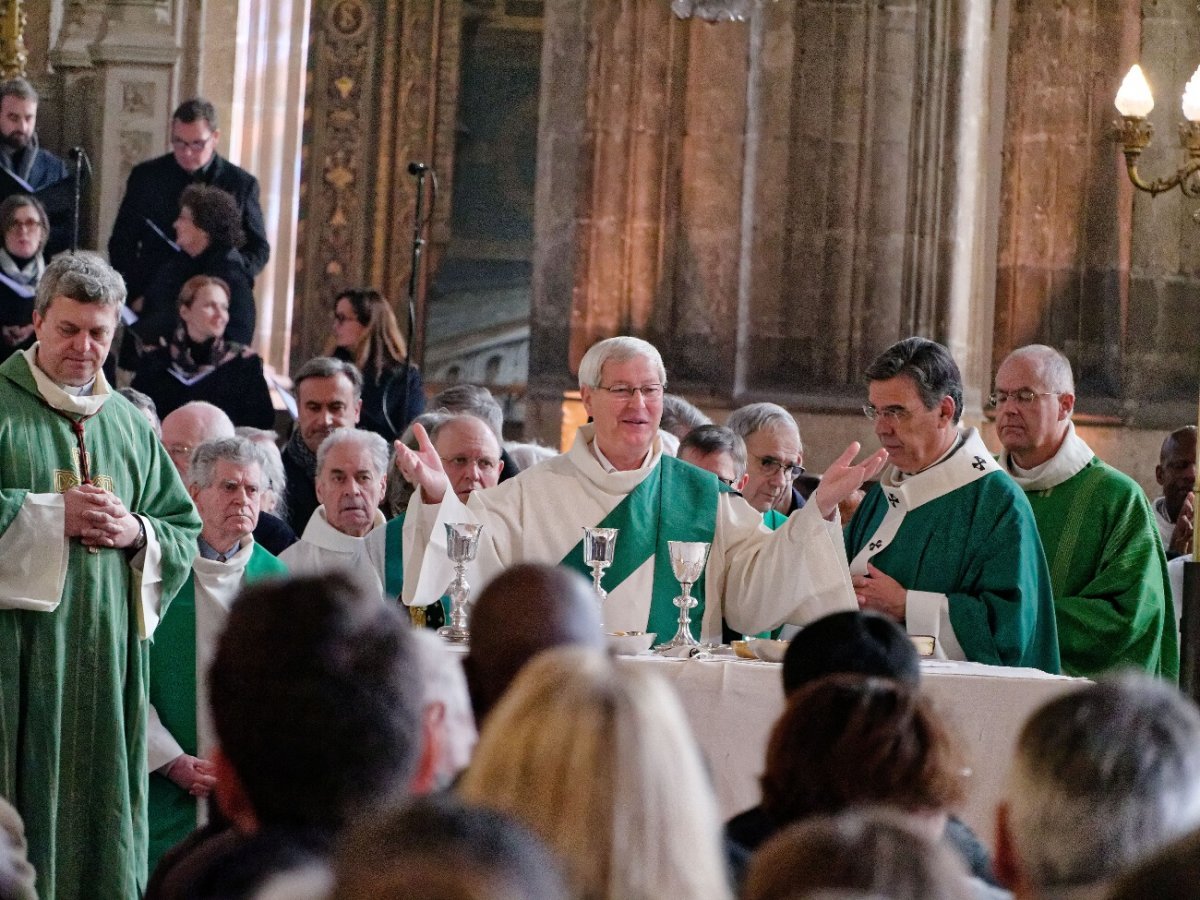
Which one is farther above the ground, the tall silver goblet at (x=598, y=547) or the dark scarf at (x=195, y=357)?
the dark scarf at (x=195, y=357)

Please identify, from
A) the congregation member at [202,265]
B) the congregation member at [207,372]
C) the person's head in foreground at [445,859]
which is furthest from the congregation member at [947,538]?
the congregation member at [202,265]

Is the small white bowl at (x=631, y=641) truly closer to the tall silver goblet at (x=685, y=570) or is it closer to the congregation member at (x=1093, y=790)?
the tall silver goblet at (x=685, y=570)

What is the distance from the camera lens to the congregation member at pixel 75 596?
5.35m

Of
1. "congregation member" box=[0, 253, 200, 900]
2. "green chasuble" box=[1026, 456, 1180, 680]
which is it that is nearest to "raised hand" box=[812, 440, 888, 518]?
"green chasuble" box=[1026, 456, 1180, 680]

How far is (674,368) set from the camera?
11.1m

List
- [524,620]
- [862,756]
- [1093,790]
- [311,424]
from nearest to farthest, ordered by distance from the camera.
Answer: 1. [1093,790]
2. [862,756]
3. [524,620]
4. [311,424]

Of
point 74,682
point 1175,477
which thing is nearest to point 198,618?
point 74,682

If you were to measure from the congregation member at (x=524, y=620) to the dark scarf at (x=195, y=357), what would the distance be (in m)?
6.77

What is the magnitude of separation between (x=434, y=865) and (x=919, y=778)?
3.53ft

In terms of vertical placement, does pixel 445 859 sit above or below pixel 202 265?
below

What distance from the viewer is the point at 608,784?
2.01 m

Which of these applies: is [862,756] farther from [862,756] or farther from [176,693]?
[176,693]

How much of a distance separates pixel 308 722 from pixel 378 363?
26.0 feet

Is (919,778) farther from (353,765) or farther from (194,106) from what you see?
(194,106)
